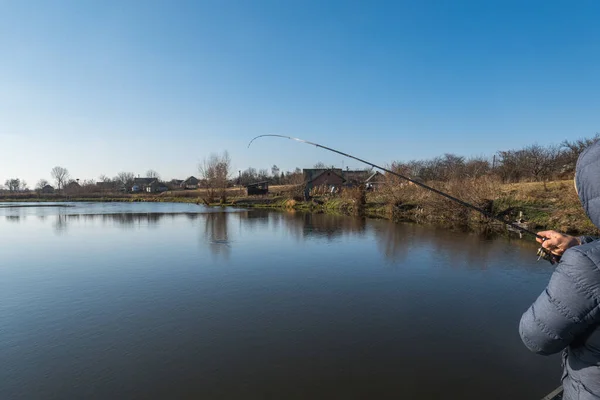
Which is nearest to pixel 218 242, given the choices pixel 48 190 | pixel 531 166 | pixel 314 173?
pixel 531 166

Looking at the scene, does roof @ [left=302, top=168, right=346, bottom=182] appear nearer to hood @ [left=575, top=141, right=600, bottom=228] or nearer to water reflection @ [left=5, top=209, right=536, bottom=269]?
water reflection @ [left=5, top=209, right=536, bottom=269]

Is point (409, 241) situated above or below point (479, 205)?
below

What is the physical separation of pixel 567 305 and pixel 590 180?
57 cm

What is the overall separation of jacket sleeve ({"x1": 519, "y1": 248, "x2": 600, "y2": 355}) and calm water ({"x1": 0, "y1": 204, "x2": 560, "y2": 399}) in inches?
132

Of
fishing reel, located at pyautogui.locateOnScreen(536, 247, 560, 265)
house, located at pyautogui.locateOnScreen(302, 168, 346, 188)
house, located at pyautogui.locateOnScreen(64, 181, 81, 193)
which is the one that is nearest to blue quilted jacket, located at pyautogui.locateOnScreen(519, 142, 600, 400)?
fishing reel, located at pyautogui.locateOnScreen(536, 247, 560, 265)

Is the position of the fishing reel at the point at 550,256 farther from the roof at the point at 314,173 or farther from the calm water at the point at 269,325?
the roof at the point at 314,173

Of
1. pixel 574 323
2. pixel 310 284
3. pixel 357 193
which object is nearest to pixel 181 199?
pixel 357 193

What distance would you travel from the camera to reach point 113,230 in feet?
69.3

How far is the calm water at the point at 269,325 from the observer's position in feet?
15.8

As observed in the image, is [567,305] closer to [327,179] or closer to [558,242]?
[558,242]

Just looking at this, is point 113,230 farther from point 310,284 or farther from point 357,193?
point 357,193

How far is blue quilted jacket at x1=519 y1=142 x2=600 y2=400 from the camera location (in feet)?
5.06

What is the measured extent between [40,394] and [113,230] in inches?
719

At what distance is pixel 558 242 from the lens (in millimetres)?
2145
